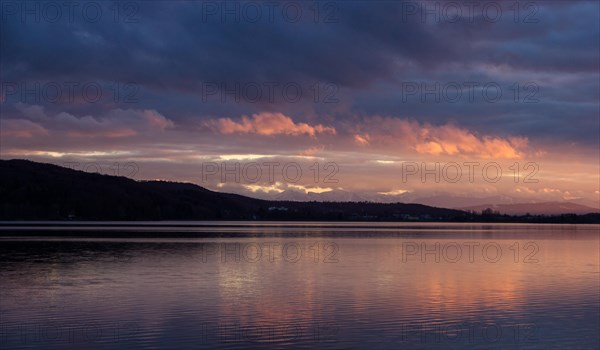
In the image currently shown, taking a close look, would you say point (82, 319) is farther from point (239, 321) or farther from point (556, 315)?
point (556, 315)

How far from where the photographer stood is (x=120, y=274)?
47.1m

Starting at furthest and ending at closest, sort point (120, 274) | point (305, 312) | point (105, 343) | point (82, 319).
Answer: point (120, 274) → point (305, 312) → point (82, 319) → point (105, 343)

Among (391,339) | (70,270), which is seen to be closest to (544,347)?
(391,339)

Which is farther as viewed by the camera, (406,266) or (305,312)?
(406,266)

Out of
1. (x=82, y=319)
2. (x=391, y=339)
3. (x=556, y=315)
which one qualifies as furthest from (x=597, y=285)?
(x=82, y=319)

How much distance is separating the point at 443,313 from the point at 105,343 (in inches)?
618

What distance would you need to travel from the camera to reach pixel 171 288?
39.5 m

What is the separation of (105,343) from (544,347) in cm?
1573

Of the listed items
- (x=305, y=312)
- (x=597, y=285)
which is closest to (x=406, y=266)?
(x=597, y=285)

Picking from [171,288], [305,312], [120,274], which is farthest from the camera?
[120,274]

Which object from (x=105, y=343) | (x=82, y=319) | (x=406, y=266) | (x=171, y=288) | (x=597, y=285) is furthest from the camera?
(x=406, y=266)

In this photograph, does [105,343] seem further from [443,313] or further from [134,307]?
[443,313]

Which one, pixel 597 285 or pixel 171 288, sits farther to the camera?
pixel 597 285

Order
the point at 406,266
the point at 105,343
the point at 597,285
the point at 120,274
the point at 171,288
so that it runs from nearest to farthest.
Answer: the point at 105,343 < the point at 171,288 < the point at 597,285 < the point at 120,274 < the point at 406,266
